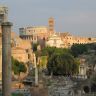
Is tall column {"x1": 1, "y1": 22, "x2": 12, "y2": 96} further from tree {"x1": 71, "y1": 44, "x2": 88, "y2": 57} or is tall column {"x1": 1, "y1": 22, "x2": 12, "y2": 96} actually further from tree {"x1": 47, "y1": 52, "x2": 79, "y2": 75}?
tree {"x1": 71, "y1": 44, "x2": 88, "y2": 57}

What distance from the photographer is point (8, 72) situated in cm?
916

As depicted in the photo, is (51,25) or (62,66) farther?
(51,25)

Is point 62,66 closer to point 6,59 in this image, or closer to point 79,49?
point 79,49

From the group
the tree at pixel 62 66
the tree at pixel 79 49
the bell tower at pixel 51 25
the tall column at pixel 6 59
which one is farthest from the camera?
the bell tower at pixel 51 25

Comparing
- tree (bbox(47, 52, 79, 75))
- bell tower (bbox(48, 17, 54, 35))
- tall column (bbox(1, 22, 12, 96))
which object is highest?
bell tower (bbox(48, 17, 54, 35))

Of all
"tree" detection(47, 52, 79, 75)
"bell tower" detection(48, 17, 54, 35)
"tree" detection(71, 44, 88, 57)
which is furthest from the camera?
"bell tower" detection(48, 17, 54, 35)

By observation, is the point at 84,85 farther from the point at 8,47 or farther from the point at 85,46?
the point at 85,46

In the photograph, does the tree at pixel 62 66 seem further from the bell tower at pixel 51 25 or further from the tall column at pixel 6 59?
the bell tower at pixel 51 25

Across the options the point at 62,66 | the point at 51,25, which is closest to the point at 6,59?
the point at 62,66

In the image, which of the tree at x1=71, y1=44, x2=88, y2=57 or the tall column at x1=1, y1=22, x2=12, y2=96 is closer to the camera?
the tall column at x1=1, y1=22, x2=12, y2=96

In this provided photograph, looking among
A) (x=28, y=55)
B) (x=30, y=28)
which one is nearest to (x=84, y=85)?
(x=28, y=55)

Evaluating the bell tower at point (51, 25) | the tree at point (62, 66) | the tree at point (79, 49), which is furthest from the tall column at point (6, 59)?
the bell tower at point (51, 25)

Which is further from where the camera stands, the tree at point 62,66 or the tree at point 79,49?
the tree at point 79,49

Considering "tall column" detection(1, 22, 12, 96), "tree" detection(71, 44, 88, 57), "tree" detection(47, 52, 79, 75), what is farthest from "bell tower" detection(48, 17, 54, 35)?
"tall column" detection(1, 22, 12, 96)
